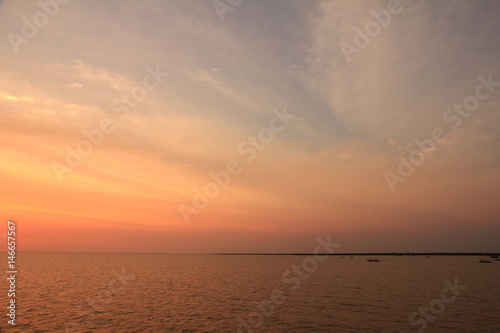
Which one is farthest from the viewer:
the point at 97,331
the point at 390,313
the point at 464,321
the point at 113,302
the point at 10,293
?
the point at 10,293

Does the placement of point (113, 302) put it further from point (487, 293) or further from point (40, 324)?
point (487, 293)

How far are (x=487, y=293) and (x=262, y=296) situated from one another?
4257 centimetres

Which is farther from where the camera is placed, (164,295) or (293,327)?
(164,295)

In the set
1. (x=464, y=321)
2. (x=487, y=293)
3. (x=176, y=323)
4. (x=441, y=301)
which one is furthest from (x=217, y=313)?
(x=487, y=293)

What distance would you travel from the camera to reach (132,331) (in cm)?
3209

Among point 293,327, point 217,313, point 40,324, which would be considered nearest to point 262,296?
point 217,313

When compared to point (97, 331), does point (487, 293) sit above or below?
below

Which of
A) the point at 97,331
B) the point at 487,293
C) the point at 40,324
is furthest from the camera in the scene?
the point at 487,293

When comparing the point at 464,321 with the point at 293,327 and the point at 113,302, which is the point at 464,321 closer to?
the point at 293,327

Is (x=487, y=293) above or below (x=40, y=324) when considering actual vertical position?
below

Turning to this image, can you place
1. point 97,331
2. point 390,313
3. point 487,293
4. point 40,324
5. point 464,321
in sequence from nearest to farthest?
point 97,331 → point 40,324 → point 464,321 → point 390,313 → point 487,293

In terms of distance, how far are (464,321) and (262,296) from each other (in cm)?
2959

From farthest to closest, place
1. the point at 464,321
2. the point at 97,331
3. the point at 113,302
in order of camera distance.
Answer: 1. the point at 113,302
2. the point at 464,321
3. the point at 97,331

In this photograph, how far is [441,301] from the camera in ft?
165
